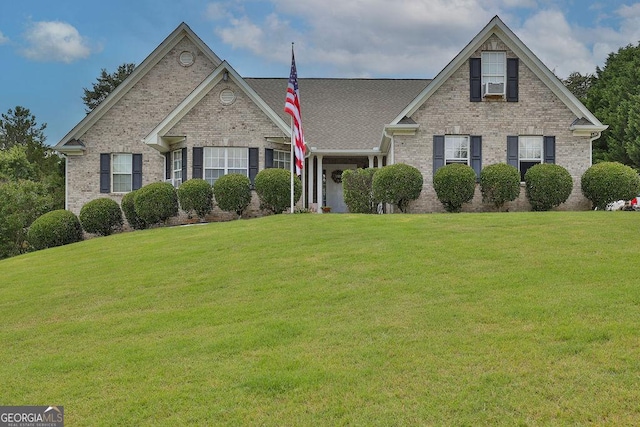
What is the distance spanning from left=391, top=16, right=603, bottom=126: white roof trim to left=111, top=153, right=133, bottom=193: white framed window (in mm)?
10971

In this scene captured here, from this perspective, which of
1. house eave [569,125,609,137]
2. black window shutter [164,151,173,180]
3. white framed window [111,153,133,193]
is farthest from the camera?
white framed window [111,153,133,193]

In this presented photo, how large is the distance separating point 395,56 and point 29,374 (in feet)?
109

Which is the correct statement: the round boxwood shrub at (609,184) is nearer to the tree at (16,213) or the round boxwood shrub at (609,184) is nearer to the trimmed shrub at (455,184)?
the trimmed shrub at (455,184)

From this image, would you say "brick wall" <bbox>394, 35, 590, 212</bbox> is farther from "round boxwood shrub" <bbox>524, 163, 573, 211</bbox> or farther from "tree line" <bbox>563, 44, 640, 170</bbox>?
"tree line" <bbox>563, 44, 640, 170</bbox>

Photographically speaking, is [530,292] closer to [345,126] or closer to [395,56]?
[345,126]

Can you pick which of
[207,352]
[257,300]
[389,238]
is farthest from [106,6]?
[207,352]

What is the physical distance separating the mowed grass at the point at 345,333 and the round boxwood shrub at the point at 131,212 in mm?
7960

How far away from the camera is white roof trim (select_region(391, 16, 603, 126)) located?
20344 mm

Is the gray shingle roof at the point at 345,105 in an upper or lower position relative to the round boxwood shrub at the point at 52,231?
upper

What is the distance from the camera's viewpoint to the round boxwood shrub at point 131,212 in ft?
68.1

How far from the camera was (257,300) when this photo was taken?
8.66 m

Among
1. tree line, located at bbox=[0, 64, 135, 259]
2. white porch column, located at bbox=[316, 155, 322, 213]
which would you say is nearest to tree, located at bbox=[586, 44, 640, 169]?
white porch column, located at bbox=[316, 155, 322, 213]

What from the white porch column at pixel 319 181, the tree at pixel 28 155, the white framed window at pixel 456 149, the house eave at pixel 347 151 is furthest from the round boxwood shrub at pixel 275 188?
the tree at pixel 28 155

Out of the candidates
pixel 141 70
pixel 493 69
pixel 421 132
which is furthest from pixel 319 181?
pixel 141 70
